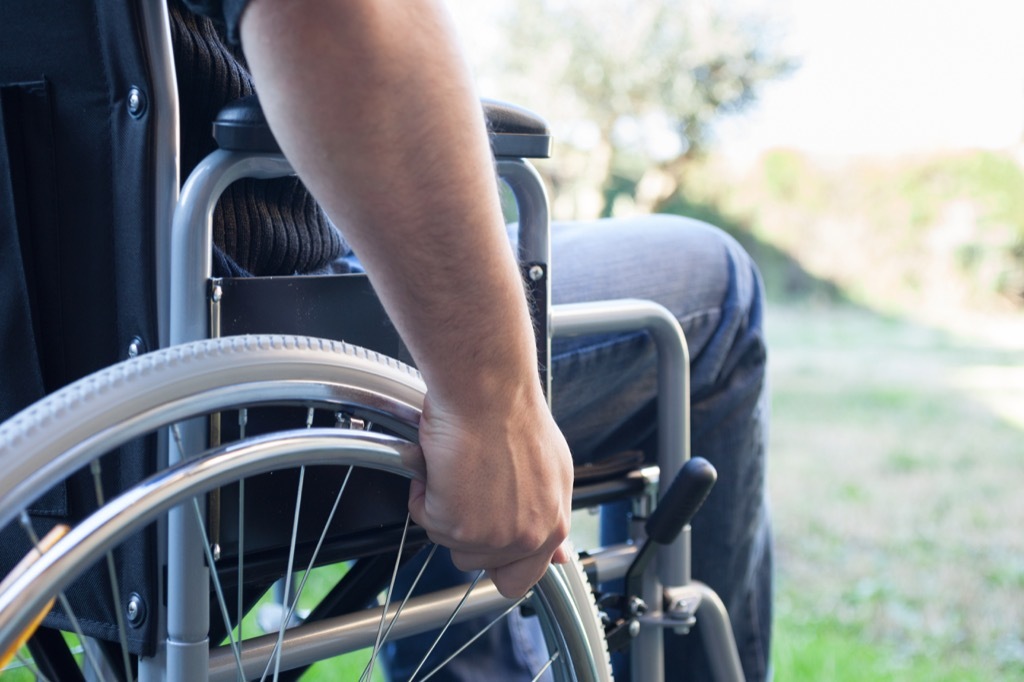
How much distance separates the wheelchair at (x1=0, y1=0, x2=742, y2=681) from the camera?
463mm

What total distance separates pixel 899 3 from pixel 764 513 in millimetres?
9548

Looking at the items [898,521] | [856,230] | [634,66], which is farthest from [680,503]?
[634,66]

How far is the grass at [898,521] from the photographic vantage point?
5.64ft

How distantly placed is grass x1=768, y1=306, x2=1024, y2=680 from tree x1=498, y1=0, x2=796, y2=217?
498 centimetres

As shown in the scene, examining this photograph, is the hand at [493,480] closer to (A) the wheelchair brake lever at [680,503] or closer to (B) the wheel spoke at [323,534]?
(B) the wheel spoke at [323,534]

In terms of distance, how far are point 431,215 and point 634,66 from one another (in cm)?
917

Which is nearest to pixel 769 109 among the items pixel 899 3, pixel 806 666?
pixel 899 3

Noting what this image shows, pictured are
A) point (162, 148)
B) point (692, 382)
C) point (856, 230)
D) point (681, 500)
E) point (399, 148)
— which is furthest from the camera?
point (856, 230)

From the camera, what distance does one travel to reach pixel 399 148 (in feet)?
1.51

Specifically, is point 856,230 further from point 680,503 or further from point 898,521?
point 680,503

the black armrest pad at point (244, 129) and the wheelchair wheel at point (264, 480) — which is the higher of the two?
the black armrest pad at point (244, 129)

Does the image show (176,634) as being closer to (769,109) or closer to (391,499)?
(391,499)

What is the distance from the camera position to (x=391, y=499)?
26.3 inches

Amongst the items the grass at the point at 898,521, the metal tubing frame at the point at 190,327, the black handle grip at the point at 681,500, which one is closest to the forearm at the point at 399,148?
the metal tubing frame at the point at 190,327
